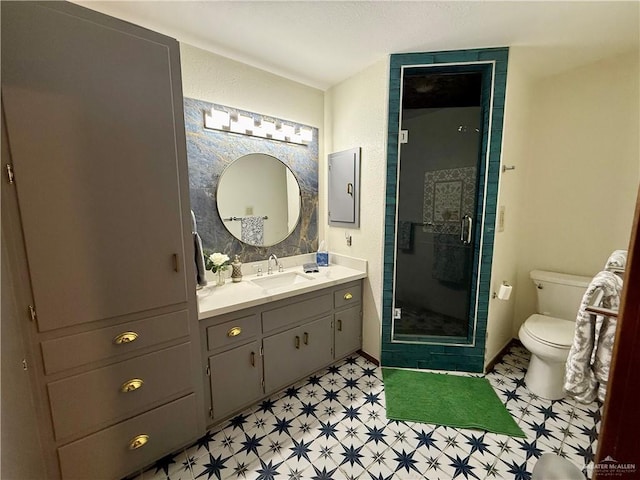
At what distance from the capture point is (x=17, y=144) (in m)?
0.91

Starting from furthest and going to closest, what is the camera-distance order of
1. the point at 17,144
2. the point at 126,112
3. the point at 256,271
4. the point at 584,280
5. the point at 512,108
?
the point at 256,271 < the point at 584,280 < the point at 512,108 < the point at 126,112 < the point at 17,144

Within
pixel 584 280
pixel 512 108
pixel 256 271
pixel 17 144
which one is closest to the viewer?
pixel 17 144

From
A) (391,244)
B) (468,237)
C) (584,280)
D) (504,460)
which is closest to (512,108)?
(468,237)

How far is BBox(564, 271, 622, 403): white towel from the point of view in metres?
1.09

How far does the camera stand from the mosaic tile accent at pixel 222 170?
5.95ft

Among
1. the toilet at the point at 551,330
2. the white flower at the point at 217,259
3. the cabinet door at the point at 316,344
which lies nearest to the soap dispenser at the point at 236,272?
the white flower at the point at 217,259

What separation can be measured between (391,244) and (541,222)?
144 cm

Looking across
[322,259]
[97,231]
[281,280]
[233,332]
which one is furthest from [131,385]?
[322,259]

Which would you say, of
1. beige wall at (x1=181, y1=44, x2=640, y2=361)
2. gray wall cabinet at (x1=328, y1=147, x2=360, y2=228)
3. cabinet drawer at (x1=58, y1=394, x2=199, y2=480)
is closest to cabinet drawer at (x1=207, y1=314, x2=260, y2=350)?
cabinet drawer at (x1=58, y1=394, x2=199, y2=480)

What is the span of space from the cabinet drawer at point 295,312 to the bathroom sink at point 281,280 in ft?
0.71

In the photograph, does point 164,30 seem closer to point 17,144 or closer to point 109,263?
point 17,144

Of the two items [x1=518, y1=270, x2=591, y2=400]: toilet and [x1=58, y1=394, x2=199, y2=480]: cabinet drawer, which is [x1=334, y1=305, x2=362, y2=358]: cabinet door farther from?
[x1=518, y1=270, x2=591, y2=400]: toilet

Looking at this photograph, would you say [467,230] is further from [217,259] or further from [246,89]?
[246,89]

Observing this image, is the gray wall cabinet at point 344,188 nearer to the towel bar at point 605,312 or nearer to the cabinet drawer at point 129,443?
the towel bar at point 605,312
